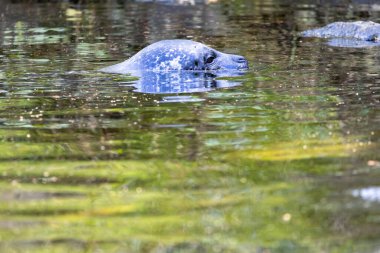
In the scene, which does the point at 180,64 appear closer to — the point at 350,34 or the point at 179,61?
the point at 179,61

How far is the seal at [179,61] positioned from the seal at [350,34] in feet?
8.97

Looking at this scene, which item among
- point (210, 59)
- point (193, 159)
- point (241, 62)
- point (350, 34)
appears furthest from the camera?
point (350, 34)

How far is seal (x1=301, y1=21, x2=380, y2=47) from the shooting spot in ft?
39.3

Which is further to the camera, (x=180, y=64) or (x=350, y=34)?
(x=350, y=34)

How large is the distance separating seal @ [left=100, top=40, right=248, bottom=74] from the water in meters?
0.32

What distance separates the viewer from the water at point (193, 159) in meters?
3.59

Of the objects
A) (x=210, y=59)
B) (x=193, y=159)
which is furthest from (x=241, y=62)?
(x=193, y=159)

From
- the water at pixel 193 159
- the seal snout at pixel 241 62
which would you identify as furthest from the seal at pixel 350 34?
the seal snout at pixel 241 62

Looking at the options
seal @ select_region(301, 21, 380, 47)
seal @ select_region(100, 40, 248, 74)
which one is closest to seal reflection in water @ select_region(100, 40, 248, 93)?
seal @ select_region(100, 40, 248, 74)

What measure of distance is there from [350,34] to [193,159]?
27.5ft

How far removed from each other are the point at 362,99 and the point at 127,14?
1141cm

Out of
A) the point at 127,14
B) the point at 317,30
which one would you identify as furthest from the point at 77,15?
the point at 317,30

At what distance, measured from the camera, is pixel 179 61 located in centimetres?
950

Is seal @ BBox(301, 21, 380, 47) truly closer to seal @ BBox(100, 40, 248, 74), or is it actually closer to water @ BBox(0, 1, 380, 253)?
water @ BBox(0, 1, 380, 253)
